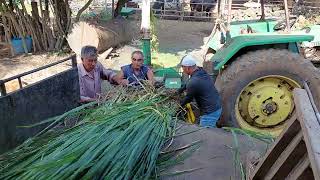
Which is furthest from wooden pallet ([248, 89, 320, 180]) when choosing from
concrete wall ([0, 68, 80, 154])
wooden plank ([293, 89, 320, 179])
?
concrete wall ([0, 68, 80, 154])

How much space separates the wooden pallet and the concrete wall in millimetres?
1773

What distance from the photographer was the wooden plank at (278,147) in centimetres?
187

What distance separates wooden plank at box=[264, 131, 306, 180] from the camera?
170 centimetres

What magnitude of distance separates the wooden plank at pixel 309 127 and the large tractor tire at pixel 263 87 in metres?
2.35

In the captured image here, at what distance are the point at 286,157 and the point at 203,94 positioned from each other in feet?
7.56

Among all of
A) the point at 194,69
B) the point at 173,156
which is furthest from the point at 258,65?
the point at 173,156

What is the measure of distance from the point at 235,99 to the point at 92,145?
2.36 m

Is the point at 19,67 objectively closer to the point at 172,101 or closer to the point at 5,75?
the point at 5,75

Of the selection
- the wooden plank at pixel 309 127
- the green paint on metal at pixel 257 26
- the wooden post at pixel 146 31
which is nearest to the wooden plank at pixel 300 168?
the wooden plank at pixel 309 127

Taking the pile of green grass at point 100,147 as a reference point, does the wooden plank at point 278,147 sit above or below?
above

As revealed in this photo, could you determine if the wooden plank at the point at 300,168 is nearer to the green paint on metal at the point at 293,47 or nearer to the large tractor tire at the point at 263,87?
the large tractor tire at the point at 263,87

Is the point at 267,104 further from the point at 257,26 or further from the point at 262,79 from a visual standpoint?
the point at 257,26

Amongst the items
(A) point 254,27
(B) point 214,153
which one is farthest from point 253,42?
(B) point 214,153

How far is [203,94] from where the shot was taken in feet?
13.3
